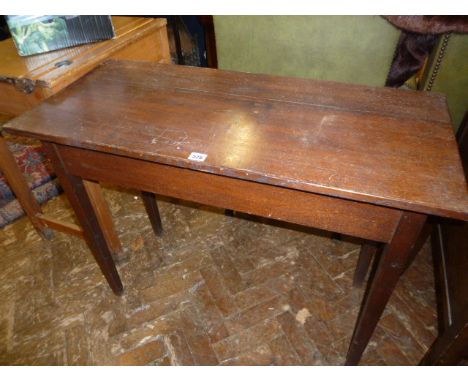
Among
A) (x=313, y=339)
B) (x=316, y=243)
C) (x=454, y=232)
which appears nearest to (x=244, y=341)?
(x=313, y=339)

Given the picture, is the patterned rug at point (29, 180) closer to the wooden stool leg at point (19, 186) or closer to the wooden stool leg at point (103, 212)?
the wooden stool leg at point (19, 186)

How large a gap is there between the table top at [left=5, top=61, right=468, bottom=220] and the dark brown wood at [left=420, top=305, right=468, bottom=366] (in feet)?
1.63

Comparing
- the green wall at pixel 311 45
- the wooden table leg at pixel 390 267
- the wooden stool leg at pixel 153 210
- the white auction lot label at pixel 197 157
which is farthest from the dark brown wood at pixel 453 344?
the wooden stool leg at pixel 153 210

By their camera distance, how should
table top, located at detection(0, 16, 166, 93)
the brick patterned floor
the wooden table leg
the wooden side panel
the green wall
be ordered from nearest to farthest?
the wooden table leg, table top, located at detection(0, 16, 166, 93), the brick patterned floor, the wooden side panel, the green wall

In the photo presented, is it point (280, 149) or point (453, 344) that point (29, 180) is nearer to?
point (280, 149)

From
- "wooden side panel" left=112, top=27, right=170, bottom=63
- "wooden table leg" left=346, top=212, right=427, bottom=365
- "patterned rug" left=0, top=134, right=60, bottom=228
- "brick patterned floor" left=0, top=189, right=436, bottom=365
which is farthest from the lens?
"patterned rug" left=0, top=134, right=60, bottom=228

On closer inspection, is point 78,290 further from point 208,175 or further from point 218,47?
point 218,47

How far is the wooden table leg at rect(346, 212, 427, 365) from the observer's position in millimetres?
734

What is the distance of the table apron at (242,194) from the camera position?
2.55 feet

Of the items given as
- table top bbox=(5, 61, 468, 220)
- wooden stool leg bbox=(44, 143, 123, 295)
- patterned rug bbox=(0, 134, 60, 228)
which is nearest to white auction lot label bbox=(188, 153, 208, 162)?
table top bbox=(5, 61, 468, 220)

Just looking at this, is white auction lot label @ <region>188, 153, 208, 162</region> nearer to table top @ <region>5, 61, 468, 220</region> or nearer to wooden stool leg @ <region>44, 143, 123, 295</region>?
table top @ <region>5, 61, 468, 220</region>

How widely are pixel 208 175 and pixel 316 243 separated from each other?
3.56 ft

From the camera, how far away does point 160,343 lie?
1376mm

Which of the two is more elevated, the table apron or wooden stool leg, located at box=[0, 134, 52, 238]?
the table apron
